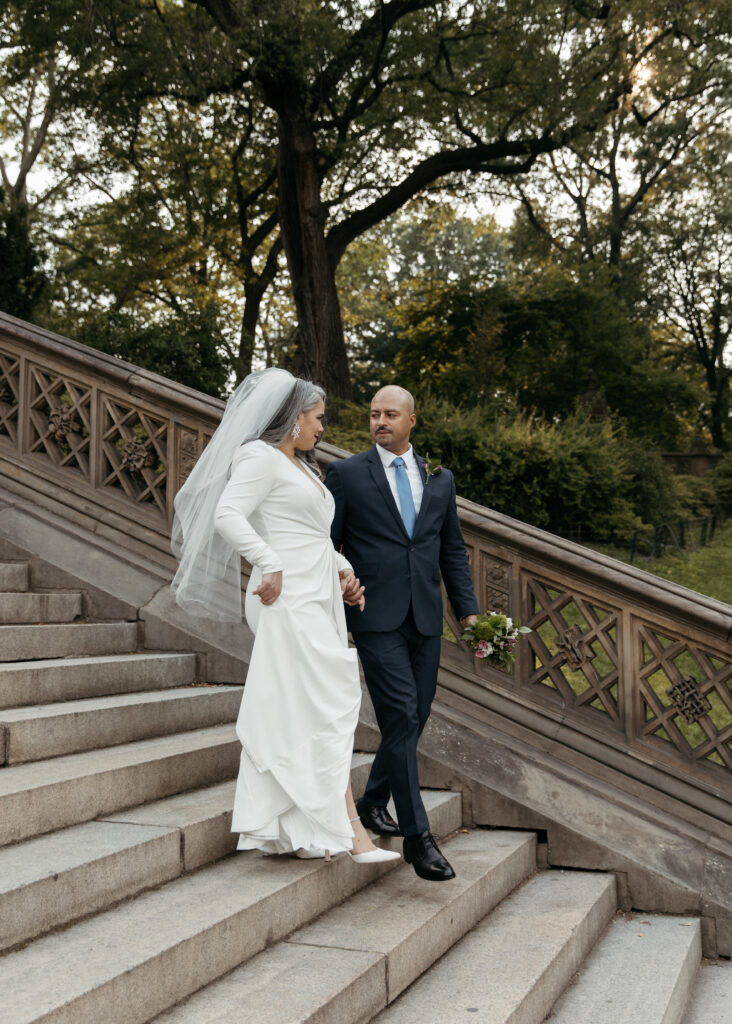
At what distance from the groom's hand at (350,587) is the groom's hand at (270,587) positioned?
455 millimetres

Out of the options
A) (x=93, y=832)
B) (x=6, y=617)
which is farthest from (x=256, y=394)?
(x=6, y=617)

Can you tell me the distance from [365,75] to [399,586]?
1592 centimetres

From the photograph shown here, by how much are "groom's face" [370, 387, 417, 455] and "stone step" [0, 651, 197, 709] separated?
1993 millimetres

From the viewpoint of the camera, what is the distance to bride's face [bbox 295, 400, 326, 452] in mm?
4707

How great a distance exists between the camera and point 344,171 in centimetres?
2241

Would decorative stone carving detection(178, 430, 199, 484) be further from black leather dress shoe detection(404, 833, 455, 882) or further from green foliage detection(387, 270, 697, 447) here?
green foliage detection(387, 270, 697, 447)

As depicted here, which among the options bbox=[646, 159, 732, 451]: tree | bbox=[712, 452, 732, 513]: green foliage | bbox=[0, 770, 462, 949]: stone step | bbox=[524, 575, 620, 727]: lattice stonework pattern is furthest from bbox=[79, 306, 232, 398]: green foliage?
bbox=[646, 159, 732, 451]: tree

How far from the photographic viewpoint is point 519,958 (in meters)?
4.30

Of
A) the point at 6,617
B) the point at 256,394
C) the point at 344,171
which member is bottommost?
the point at 6,617

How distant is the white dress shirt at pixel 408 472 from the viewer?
5.07 metres

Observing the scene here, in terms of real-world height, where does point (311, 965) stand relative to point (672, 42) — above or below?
below

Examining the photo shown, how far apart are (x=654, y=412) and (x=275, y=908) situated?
22.3 meters

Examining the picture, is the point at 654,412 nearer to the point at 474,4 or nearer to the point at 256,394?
the point at 474,4

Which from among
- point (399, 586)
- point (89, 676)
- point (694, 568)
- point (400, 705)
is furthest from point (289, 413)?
point (694, 568)
